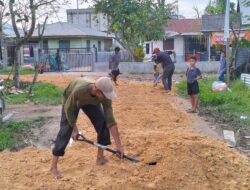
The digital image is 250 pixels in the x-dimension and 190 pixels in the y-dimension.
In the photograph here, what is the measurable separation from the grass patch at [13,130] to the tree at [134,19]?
17.2 metres

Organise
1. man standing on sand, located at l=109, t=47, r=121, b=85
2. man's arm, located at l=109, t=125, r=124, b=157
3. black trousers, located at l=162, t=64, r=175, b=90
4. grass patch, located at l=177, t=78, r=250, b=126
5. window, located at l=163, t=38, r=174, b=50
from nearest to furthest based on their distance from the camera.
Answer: man's arm, located at l=109, t=125, r=124, b=157 < grass patch, located at l=177, t=78, r=250, b=126 < black trousers, located at l=162, t=64, r=175, b=90 < man standing on sand, located at l=109, t=47, r=121, b=85 < window, located at l=163, t=38, r=174, b=50

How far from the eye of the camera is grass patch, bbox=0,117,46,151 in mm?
7527

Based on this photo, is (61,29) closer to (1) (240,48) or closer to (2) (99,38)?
(2) (99,38)

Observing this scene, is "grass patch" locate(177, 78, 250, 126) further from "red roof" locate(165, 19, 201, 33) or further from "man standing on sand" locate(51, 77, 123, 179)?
"red roof" locate(165, 19, 201, 33)

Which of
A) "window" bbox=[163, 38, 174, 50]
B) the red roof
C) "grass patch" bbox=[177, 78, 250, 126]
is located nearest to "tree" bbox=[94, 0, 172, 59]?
the red roof

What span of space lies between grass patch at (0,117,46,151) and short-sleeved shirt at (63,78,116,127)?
7.96ft

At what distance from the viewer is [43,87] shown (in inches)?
650

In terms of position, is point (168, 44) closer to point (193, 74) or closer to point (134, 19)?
point (134, 19)

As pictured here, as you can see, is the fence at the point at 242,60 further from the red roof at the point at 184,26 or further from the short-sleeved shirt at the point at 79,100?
the red roof at the point at 184,26

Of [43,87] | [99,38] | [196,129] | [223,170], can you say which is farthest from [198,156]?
[99,38]

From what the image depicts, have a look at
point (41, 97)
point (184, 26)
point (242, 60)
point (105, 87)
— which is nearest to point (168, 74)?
point (41, 97)

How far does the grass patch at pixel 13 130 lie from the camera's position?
7.53 metres

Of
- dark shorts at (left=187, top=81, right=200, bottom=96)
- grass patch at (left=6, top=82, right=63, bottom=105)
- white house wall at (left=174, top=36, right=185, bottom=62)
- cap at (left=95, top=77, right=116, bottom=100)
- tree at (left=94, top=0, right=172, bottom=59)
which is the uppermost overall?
tree at (left=94, top=0, right=172, bottom=59)

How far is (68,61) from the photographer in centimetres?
2927
